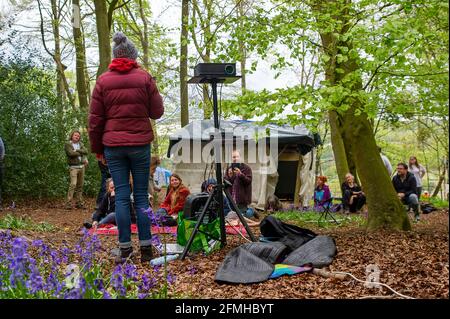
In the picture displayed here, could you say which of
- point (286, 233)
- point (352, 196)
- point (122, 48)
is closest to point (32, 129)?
point (352, 196)

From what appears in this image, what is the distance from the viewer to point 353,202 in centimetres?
1194

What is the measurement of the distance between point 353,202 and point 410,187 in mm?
2177

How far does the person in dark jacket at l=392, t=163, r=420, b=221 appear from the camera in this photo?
9.73 meters

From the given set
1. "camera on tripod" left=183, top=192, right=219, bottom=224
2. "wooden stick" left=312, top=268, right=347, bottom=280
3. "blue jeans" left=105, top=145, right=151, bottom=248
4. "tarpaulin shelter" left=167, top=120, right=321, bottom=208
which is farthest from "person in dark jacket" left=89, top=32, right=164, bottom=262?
"tarpaulin shelter" left=167, top=120, right=321, bottom=208

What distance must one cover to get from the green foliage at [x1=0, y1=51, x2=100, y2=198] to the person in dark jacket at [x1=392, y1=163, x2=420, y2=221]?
8124 millimetres

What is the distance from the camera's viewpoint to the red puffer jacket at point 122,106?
4.51 meters

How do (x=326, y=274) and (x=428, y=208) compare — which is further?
(x=428, y=208)

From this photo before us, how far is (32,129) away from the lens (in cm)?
1294

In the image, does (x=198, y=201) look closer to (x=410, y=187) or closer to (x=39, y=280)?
(x=39, y=280)

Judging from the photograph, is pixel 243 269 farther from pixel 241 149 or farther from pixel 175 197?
pixel 241 149

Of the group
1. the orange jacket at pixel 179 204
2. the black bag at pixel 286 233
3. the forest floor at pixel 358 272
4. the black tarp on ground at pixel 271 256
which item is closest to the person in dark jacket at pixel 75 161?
the orange jacket at pixel 179 204

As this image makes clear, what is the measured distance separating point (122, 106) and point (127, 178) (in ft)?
2.02

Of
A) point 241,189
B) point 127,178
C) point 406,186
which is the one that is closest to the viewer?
point 127,178

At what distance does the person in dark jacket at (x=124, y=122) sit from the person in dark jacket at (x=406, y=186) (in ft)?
20.9
